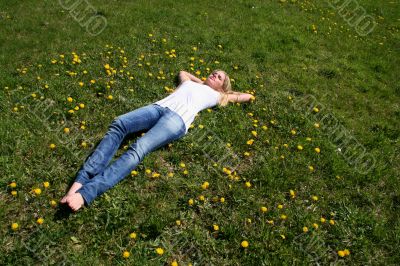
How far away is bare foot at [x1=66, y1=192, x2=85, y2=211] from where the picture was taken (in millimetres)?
4438

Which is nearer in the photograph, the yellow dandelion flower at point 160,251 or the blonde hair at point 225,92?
the yellow dandelion flower at point 160,251

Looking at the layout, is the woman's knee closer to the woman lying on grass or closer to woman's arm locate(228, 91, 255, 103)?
the woman lying on grass

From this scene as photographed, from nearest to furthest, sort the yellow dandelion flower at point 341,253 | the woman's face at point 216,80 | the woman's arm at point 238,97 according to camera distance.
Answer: the yellow dandelion flower at point 341,253, the woman's face at point 216,80, the woman's arm at point 238,97

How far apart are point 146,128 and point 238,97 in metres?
2.20

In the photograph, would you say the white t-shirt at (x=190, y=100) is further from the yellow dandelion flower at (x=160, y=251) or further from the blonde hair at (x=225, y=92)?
the yellow dandelion flower at (x=160, y=251)

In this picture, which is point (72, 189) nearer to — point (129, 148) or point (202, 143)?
point (129, 148)

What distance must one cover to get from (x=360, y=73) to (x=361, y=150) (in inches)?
131

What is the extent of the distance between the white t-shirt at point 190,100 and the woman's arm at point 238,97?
34 centimetres

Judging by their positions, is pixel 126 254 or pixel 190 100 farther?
pixel 190 100

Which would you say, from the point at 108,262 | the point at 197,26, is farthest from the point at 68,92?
the point at 197,26

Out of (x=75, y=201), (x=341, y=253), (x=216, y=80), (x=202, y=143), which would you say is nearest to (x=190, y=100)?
(x=202, y=143)

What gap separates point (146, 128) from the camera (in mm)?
5973

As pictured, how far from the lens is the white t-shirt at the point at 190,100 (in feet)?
20.0

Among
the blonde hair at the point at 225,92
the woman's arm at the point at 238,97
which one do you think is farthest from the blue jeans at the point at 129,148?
the woman's arm at the point at 238,97
